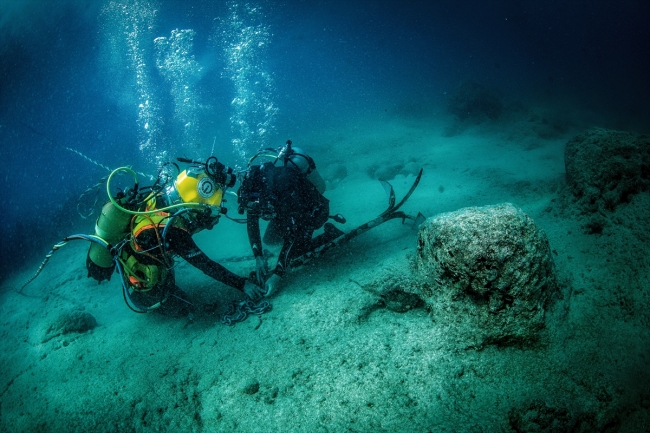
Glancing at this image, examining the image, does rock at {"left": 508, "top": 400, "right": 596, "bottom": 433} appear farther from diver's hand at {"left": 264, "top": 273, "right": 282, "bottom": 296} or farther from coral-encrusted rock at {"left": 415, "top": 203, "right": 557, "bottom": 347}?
diver's hand at {"left": 264, "top": 273, "right": 282, "bottom": 296}

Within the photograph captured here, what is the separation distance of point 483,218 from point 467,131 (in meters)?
13.0

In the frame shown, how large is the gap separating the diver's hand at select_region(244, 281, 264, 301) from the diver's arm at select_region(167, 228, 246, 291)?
82mm

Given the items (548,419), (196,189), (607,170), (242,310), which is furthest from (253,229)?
(607,170)

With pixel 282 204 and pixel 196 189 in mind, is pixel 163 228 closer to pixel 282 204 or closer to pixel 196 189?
pixel 196 189

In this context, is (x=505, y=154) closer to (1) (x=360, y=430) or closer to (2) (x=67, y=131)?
(1) (x=360, y=430)

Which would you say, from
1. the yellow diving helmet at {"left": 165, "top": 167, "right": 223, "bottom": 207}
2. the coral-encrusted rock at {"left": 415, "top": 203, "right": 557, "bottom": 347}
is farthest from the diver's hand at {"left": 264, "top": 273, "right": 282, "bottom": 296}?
the coral-encrusted rock at {"left": 415, "top": 203, "right": 557, "bottom": 347}

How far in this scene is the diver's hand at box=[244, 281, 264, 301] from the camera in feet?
12.2

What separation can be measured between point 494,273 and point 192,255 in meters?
3.31

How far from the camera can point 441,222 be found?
6.89 ft

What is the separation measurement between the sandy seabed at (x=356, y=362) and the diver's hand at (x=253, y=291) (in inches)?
8.7

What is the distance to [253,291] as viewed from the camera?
373 cm

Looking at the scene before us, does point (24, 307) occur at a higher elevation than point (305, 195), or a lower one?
lower

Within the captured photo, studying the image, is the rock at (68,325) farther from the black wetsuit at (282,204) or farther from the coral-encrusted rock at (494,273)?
the coral-encrusted rock at (494,273)

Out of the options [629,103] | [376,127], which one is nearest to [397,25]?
[629,103]
